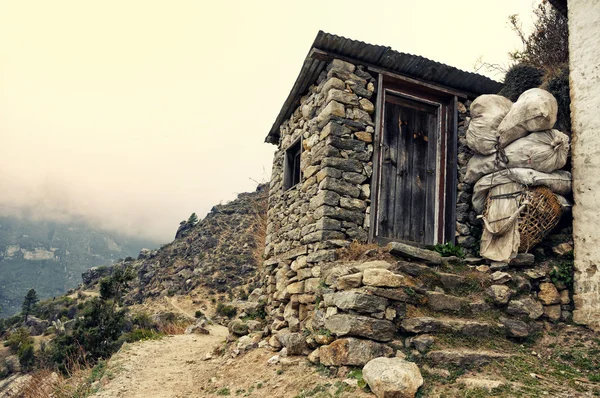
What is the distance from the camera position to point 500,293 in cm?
480

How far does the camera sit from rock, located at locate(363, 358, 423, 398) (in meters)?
3.35

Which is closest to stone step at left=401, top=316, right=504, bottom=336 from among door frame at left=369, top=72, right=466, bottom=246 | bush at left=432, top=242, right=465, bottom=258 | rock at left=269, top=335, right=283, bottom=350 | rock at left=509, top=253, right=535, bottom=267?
rock at left=509, top=253, right=535, bottom=267

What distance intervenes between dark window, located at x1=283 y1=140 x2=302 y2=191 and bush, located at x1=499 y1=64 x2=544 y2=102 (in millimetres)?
3972

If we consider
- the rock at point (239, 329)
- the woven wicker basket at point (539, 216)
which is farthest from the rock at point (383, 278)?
the rock at point (239, 329)

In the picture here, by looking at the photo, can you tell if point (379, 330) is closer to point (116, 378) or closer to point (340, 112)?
point (340, 112)

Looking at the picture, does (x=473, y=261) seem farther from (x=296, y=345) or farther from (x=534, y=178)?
(x=296, y=345)

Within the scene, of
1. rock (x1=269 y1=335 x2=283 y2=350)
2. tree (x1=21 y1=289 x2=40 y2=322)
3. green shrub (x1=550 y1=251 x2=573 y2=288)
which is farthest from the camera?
tree (x1=21 y1=289 x2=40 y2=322)

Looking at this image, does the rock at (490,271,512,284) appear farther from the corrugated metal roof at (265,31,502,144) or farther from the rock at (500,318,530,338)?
the corrugated metal roof at (265,31,502,144)

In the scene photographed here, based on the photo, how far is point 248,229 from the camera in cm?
3275

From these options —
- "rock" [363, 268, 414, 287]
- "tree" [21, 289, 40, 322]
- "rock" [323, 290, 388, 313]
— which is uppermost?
"rock" [363, 268, 414, 287]

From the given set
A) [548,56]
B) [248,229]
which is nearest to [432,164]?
[548,56]

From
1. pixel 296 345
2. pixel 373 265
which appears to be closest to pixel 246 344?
pixel 296 345

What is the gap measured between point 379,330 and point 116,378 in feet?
16.0

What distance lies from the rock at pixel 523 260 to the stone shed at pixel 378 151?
1.20 metres
